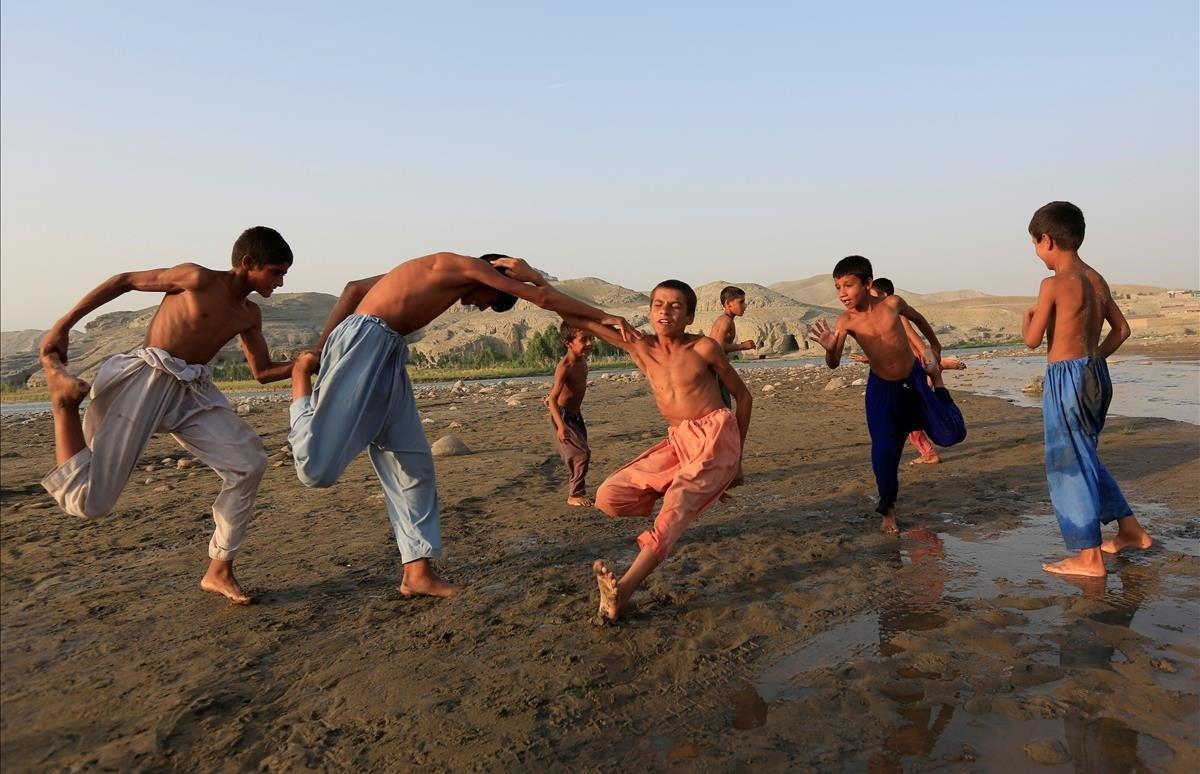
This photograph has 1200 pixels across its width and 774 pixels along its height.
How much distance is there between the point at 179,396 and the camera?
13.6 feet

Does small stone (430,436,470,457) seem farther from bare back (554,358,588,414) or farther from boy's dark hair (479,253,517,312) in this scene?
boy's dark hair (479,253,517,312)

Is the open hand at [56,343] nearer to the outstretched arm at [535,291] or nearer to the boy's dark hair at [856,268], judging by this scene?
the outstretched arm at [535,291]

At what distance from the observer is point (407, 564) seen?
13.6ft

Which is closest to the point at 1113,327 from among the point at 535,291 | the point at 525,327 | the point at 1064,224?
the point at 1064,224

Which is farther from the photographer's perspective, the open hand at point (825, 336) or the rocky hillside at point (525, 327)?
the rocky hillside at point (525, 327)

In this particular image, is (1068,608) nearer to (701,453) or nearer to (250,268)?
(701,453)

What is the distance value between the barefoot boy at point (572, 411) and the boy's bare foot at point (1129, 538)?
12.1ft

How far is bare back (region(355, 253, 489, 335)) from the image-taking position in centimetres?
403

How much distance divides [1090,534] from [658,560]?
7.79ft

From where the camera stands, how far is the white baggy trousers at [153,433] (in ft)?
12.6

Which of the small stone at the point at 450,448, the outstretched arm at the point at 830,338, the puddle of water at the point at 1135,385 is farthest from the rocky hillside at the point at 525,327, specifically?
the outstretched arm at the point at 830,338

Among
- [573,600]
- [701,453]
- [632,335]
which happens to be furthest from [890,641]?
[632,335]

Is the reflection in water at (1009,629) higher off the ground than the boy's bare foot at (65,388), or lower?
lower

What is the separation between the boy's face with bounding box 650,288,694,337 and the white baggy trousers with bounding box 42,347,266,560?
85.2 inches
